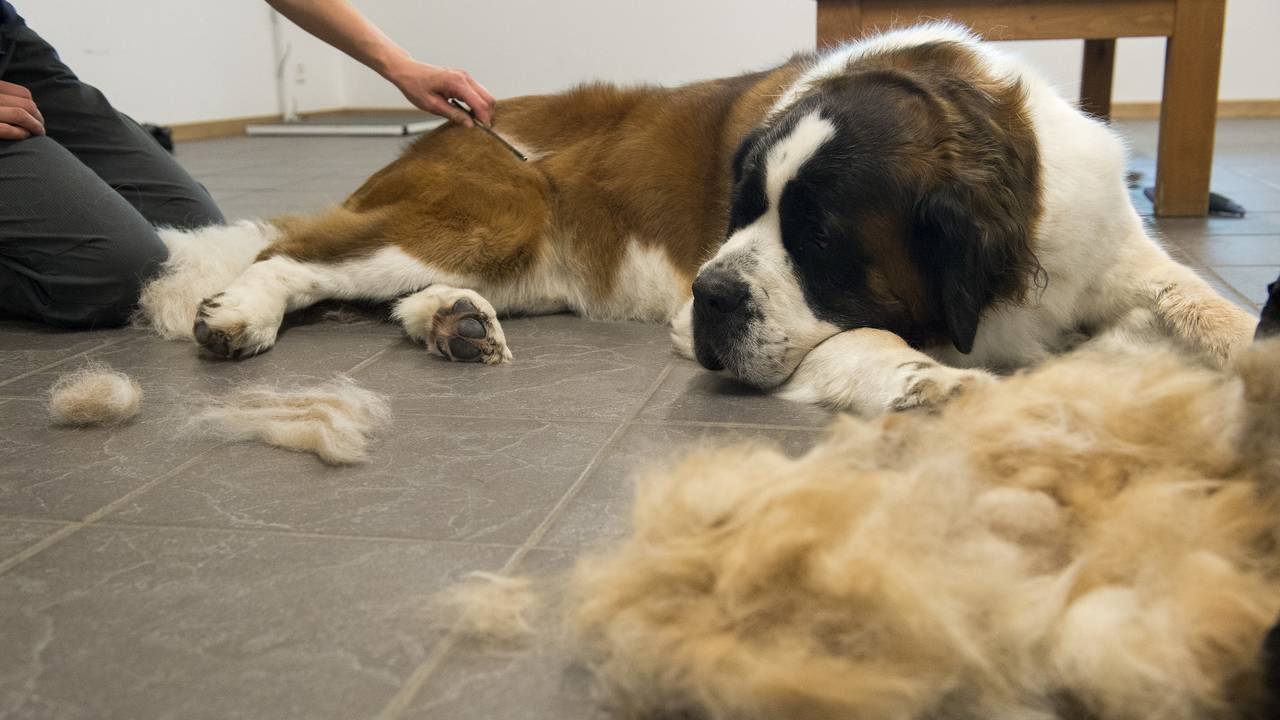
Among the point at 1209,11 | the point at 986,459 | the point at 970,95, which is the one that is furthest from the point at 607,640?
the point at 1209,11

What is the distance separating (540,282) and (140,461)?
122cm

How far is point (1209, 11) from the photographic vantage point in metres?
3.60

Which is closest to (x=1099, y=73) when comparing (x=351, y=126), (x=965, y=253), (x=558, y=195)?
(x=558, y=195)

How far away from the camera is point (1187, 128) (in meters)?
3.74

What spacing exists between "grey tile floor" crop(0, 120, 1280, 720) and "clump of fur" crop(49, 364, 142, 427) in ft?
0.11

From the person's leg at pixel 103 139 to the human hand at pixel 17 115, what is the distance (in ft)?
0.90

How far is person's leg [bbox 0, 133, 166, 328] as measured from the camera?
250 cm

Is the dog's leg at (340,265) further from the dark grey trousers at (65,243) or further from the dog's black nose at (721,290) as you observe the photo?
the dog's black nose at (721,290)

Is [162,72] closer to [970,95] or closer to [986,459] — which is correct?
[970,95]

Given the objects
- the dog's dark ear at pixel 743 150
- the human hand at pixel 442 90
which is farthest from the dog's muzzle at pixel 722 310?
the human hand at pixel 442 90

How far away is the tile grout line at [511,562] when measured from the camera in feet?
3.08

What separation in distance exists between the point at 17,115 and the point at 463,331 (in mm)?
1289

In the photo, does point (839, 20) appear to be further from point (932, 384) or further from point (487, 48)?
point (487, 48)

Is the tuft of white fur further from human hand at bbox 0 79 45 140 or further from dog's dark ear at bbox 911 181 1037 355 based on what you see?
dog's dark ear at bbox 911 181 1037 355
